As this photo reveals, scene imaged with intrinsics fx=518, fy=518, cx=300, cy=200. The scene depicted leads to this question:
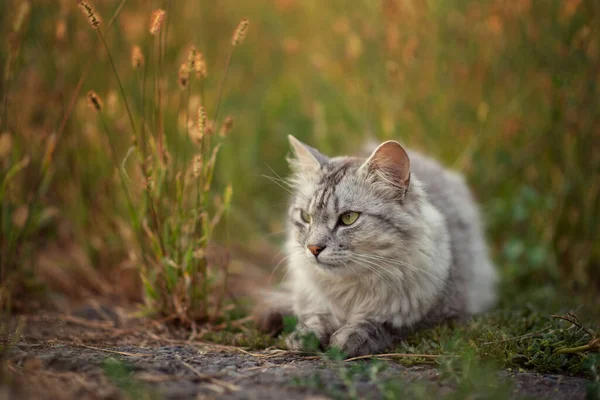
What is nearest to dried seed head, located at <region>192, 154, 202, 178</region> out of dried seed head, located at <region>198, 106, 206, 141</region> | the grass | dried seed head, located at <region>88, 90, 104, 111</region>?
the grass

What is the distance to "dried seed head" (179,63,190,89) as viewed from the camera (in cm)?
242

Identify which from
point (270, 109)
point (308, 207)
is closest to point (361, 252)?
point (308, 207)

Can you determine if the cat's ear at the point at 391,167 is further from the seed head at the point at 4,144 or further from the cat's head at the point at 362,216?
the seed head at the point at 4,144

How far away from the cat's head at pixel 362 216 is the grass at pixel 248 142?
0.44 meters

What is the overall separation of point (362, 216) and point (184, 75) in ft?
3.59

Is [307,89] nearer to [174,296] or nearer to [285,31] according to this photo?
[285,31]

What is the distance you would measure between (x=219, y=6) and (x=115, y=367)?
4040mm

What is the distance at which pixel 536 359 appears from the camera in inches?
87.8

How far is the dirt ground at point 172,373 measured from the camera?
5.60ft

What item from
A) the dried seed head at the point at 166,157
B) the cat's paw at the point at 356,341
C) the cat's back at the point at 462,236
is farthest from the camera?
the cat's back at the point at 462,236

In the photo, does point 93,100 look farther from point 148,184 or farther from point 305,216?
point 305,216

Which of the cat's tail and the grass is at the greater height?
the grass

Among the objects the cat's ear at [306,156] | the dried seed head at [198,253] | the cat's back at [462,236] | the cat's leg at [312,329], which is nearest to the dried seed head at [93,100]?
the dried seed head at [198,253]

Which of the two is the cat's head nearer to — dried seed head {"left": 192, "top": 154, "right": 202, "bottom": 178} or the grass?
the grass
